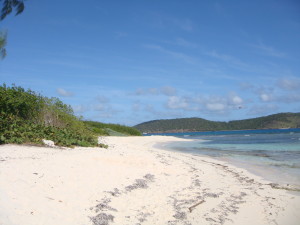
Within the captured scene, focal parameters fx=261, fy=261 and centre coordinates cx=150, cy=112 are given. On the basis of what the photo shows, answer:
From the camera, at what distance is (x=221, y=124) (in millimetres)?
149625

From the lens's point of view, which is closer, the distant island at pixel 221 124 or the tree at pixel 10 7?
the tree at pixel 10 7

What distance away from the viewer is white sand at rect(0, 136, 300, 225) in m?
4.46

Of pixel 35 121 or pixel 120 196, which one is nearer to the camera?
pixel 120 196

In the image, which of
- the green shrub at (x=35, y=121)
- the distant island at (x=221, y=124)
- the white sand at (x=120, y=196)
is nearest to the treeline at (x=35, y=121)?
the green shrub at (x=35, y=121)

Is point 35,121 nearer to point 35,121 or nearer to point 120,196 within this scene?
point 35,121

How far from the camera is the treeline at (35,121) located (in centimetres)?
1026

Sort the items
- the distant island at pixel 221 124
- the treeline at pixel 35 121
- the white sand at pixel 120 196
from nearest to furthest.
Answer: the white sand at pixel 120 196 < the treeline at pixel 35 121 < the distant island at pixel 221 124

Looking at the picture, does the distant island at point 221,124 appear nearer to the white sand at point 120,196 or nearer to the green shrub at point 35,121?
the green shrub at point 35,121

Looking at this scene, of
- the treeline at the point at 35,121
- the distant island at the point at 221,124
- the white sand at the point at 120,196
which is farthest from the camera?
the distant island at the point at 221,124

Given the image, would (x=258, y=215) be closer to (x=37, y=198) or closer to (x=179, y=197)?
(x=179, y=197)

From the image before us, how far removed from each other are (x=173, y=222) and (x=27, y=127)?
877 cm

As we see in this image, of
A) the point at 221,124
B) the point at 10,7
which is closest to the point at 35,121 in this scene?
the point at 10,7

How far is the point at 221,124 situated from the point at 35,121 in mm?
143627

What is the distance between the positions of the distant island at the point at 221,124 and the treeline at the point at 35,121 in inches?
4433
